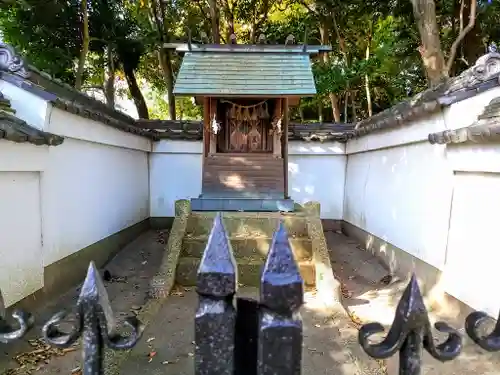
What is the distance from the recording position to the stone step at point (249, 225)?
678cm

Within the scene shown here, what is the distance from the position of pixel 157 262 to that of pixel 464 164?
18.0 ft

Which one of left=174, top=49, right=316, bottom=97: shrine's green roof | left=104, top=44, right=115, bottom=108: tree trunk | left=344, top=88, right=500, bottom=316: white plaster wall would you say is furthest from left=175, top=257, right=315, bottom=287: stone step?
left=104, top=44, right=115, bottom=108: tree trunk

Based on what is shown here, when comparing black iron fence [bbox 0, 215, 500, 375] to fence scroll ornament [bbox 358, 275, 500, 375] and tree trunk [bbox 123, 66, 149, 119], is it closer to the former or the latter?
fence scroll ornament [bbox 358, 275, 500, 375]

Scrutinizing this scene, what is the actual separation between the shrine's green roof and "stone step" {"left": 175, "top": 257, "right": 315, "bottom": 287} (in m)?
3.24

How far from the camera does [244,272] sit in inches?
239

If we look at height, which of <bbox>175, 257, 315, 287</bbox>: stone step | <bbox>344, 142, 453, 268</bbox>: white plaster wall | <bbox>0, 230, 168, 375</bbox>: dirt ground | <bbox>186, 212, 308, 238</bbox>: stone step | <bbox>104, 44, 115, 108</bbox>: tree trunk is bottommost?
<bbox>0, 230, 168, 375</bbox>: dirt ground

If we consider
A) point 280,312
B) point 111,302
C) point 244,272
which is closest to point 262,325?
point 280,312

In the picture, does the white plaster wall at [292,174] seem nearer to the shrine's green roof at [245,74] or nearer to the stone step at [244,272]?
the shrine's green roof at [245,74]

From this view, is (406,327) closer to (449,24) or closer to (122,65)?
(449,24)

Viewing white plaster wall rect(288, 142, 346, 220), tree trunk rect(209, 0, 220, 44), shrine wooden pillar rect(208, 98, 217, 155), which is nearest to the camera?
shrine wooden pillar rect(208, 98, 217, 155)

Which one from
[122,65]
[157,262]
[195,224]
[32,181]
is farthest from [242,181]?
[122,65]

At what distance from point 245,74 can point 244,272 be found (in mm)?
4028

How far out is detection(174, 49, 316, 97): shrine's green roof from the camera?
766 cm

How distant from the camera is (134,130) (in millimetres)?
8750
